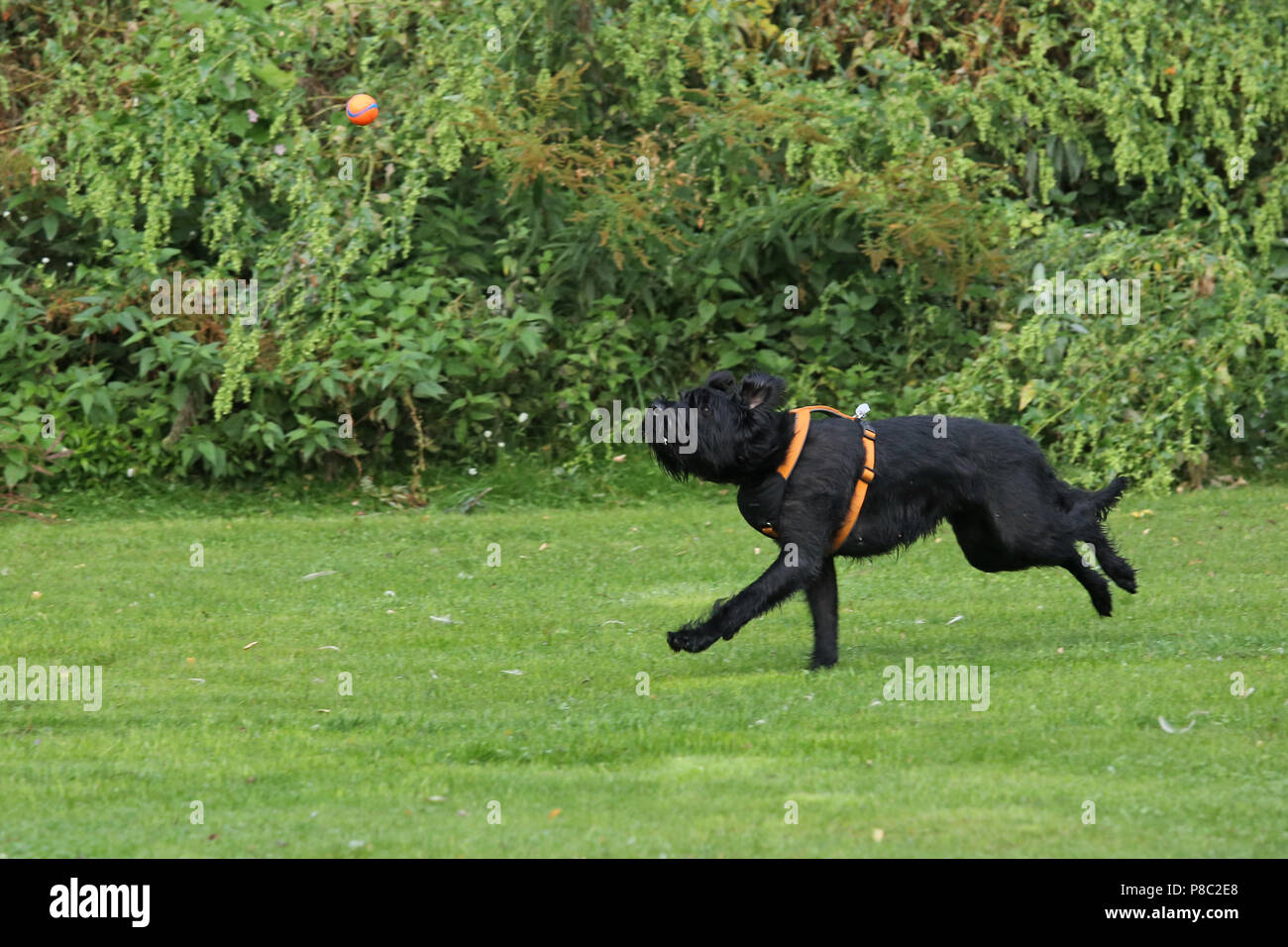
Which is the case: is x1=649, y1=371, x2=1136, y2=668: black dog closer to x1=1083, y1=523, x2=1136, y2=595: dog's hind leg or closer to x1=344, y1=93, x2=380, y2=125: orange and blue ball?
x1=1083, y1=523, x2=1136, y2=595: dog's hind leg

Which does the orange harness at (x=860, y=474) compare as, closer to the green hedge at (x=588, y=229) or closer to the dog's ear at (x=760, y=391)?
the dog's ear at (x=760, y=391)

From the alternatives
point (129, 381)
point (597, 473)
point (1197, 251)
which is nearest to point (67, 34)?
point (129, 381)

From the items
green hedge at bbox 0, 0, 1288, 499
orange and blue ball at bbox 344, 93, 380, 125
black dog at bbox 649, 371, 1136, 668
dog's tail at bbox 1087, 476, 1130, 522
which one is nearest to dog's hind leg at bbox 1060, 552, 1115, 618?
black dog at bbox 649, 371, 1136, 668

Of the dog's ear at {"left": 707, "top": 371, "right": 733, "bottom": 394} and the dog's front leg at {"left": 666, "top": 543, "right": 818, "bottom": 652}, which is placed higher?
the dog's ear at {"left": 707, "top": 371, "right": 733, "bottom": 394}

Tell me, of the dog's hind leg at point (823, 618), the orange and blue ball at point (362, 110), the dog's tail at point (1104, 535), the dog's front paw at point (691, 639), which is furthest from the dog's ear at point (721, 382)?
the orange and blue ball at point (362, 110)

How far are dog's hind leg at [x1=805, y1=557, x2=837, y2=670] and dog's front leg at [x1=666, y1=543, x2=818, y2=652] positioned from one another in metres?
0.21

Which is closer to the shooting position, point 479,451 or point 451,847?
point 451,847

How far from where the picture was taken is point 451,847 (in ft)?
16.3

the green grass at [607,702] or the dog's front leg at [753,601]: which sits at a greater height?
the dog's front leg at [753,601]

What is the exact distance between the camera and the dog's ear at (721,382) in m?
7.56

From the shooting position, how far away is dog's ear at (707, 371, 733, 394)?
24.8ft

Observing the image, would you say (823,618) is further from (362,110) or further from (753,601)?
(362,110)

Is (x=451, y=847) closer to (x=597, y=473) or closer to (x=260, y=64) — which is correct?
(x=597, y=473)

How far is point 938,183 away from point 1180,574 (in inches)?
175
